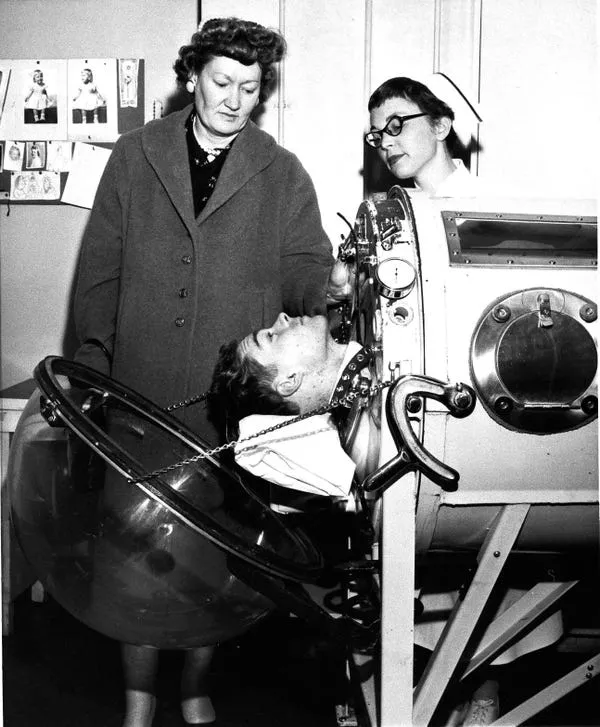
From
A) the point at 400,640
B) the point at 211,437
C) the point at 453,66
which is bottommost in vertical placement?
the point at 400,640

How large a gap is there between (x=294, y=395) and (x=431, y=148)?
0.82 meters

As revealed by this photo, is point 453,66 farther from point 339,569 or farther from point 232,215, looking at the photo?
point 339,569

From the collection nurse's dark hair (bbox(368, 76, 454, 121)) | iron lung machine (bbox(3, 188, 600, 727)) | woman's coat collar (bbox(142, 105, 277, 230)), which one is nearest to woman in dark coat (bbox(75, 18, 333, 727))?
woman's coat collar (bbox(142, 105, 277, 230))

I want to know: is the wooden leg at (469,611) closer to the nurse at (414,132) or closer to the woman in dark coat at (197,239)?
the woman in dark coat at (197,239)

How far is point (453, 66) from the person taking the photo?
2.53 meters

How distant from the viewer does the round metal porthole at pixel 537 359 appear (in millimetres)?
1460

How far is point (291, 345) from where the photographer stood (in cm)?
168

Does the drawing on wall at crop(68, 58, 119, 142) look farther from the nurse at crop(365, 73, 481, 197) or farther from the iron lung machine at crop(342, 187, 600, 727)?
the iron lung machine at crop(342, 187, 600, 727)

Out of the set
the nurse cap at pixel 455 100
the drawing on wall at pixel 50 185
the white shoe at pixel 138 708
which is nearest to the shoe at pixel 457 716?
the white shoe at pixel 138 708

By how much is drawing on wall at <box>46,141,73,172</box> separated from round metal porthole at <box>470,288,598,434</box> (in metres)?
1.65

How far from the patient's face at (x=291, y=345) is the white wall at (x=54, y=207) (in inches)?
48.2

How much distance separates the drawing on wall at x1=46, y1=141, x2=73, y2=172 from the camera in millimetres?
2656

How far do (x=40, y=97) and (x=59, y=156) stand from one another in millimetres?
181

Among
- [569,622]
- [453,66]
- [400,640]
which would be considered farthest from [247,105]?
[569,622]
